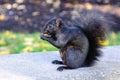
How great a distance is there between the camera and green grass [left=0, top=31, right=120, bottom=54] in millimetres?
7244

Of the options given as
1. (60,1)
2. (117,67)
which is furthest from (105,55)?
(60,1)

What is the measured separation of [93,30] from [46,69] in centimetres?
62

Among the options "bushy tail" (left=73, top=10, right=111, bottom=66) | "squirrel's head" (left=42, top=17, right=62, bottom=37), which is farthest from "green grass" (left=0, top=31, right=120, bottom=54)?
"squirrel's head" (left=42, top=17, right=62, bottom=37)

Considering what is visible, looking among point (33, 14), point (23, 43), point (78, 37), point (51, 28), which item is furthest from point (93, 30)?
point (33, 14)

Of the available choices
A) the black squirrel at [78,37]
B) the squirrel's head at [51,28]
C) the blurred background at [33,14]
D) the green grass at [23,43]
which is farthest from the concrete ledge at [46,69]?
the blurred background at [33,14]

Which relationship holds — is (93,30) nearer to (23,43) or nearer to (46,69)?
(46,69)

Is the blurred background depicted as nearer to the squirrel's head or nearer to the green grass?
the green grass

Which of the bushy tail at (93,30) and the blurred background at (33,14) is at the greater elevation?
the bushy tail at (93,30)

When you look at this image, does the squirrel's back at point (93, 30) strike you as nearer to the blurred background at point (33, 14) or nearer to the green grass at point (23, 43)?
the green grass at point (23, 43)

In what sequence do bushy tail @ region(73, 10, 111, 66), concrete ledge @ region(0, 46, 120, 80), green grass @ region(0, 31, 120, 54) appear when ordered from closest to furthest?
concrete ledge @ region(0, 46, 120, 80)
bushy tail @ region(73, 10, 111, 66)
green grass @ region(0, 31, 120, 54)

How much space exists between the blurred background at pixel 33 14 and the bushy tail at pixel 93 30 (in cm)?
239

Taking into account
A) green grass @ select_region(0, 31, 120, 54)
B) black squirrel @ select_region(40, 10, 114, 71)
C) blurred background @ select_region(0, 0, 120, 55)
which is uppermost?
black squirrel @ select_region(40, 10, 114, 71)

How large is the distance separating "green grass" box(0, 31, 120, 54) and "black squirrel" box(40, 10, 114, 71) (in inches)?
81.6

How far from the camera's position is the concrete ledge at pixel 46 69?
4773 mm
